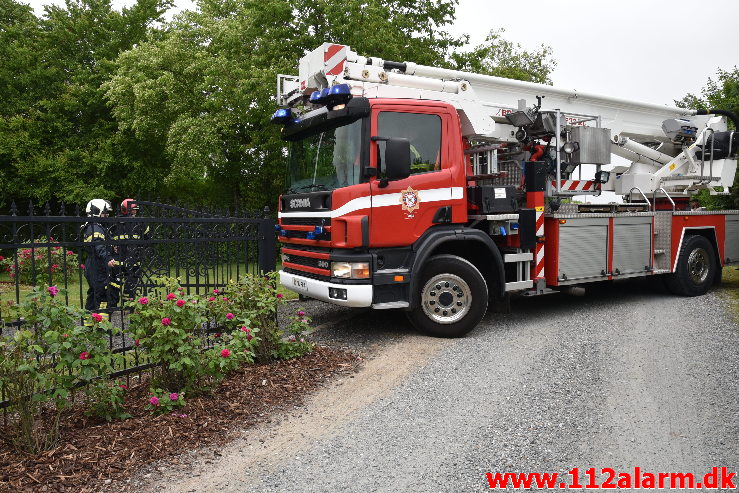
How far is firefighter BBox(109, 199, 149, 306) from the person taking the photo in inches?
196

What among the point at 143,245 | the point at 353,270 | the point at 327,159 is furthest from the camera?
the point at 327,159

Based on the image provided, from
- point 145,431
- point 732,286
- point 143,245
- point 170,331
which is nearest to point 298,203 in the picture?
point 143,245

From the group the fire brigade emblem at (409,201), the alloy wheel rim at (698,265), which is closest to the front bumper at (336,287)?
the fire brigade emblem at (409,201)

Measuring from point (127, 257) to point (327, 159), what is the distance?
2.56 meters

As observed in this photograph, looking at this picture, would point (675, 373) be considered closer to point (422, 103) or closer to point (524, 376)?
point (524, 376)

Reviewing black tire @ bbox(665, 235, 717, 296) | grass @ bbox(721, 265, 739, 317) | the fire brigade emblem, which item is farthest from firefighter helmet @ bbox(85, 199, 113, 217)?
black tire @ bbox(665, 235, 717, 296)

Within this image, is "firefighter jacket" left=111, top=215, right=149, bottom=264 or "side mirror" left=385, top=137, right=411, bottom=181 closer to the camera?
"firefighter jacket" left=111, top=215, right=149, bottom=264

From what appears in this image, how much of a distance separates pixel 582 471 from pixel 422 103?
15.1 feet

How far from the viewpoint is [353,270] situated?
20.9ft

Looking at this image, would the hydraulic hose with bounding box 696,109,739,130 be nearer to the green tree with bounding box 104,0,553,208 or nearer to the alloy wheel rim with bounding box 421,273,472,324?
the alloy wheel rim with bounding box 421,273,472,324

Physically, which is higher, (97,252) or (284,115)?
(284,115)

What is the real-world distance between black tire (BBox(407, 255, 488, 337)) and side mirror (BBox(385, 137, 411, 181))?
3.89 ft

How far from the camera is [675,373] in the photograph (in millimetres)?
5461

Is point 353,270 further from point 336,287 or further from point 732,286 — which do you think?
point 732,286
